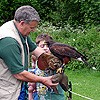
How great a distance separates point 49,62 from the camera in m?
4.47

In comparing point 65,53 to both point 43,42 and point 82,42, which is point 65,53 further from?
point 82,42

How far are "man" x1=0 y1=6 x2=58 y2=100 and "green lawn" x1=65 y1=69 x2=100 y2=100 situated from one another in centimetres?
399

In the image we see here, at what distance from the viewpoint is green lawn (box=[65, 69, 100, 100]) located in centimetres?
849

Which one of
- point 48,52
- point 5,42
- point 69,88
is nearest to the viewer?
point 5,42

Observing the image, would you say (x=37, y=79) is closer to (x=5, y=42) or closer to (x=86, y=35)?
(x=5, y=42)

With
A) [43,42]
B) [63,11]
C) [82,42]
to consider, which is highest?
[43,42]

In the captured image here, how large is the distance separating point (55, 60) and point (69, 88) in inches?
12.2

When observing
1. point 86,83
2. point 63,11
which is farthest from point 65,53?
point 63,11

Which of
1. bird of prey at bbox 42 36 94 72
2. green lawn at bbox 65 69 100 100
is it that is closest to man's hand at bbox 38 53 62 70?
bird of prey at bbox 42 36 94 72

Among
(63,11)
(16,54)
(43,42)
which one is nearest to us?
(16,54)

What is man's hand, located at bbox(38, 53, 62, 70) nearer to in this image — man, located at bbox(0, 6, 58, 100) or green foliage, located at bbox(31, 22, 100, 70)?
man, located at bbox(0, 6, 58, 100)

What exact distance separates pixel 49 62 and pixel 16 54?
57cm

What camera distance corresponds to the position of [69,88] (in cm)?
435

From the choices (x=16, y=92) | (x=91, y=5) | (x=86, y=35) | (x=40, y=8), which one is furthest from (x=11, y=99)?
(x=40, y=8)
